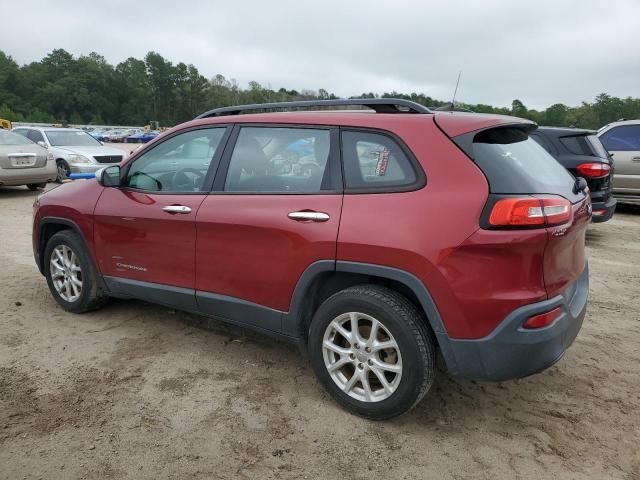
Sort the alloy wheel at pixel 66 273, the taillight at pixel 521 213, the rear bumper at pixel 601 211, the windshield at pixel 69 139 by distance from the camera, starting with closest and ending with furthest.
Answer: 1. the taillight at pixel 521 213
2. the alloy wheel at pixel 66 273
3. the rear bumper at pixel 601 211
4. the windshield at pixel 69 139

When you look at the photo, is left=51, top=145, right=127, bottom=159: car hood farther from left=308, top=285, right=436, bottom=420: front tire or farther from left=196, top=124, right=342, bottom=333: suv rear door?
left=308, top=285, right=436, bottom=420: front tire

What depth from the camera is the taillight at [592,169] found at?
680 cm

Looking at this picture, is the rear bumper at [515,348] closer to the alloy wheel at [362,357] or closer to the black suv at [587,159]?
the alloy wheel at [362,357]

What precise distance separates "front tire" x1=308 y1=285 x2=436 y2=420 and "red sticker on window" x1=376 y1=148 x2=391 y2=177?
61 cm

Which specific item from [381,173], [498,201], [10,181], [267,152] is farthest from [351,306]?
[10,181]

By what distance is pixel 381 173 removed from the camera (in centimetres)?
275

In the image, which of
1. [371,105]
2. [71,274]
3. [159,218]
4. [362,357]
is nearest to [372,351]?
[362,357]

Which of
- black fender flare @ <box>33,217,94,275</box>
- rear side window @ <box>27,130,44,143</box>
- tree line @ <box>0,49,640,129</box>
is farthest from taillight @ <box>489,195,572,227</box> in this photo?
tree line @ <box>0,49,640,129</box>

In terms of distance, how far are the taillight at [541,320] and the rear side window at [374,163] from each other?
859 mm

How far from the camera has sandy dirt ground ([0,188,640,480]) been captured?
2.49 meters

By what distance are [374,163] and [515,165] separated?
2.35 feet

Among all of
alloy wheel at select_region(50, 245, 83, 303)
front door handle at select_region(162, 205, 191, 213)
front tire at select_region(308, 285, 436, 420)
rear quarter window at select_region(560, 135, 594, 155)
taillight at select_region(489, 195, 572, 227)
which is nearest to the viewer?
taillight at select_region(489, 195, 572, 227)

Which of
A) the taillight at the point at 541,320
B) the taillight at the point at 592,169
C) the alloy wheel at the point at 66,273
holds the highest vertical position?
the taillight at the point at 592,169

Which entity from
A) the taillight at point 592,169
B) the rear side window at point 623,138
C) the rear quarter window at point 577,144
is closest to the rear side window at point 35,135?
the rear quarter window at point 577,144
